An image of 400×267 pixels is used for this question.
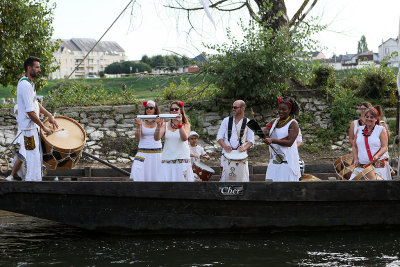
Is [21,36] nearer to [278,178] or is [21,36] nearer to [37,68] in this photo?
[37,68]

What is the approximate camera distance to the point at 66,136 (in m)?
8.18

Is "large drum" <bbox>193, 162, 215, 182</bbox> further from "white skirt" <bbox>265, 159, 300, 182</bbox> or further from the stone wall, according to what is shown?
the stone wall

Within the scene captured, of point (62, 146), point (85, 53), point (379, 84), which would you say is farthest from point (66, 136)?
point (85, 53)

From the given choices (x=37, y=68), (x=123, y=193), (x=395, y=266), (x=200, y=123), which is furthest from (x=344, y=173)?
(x=200, y=123)

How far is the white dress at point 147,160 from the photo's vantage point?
8.41 meters

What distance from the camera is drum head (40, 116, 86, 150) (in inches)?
312

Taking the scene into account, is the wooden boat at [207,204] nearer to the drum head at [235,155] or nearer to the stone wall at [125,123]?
the drum head at [235,155]

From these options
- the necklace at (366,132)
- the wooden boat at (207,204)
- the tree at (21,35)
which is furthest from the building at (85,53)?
the necklace at (366,132)

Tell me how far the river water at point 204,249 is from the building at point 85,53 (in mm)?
105912

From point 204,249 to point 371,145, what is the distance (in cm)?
A: 273

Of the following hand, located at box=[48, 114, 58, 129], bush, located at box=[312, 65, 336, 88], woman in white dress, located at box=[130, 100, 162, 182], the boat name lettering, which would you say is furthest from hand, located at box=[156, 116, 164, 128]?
bush, located at box=[312, 65, 336, 88]

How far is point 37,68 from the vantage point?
7723 millimetres

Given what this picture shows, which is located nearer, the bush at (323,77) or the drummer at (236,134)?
the drummer at (236,134)

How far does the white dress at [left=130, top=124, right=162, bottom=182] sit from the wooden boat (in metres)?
0.77
